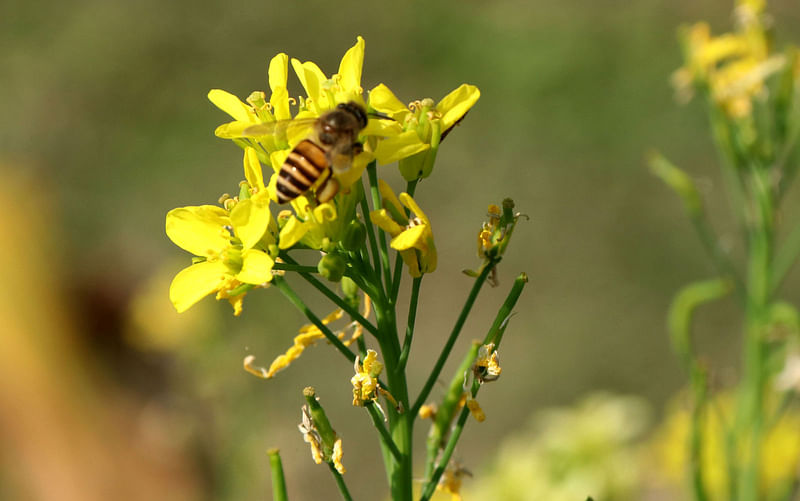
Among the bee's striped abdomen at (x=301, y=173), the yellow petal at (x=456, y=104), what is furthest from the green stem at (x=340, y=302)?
the yellow petal at (x=456, y=104)

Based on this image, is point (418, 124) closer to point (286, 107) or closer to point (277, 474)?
point (286, 107)

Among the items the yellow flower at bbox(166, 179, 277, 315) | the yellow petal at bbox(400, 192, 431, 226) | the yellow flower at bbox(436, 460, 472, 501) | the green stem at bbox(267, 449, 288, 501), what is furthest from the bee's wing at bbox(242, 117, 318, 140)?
the yellow flower at bbox(436, 460, 472, 501)

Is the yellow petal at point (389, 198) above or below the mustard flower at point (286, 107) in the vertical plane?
below

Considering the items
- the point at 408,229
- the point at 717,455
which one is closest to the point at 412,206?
the point at 408,229

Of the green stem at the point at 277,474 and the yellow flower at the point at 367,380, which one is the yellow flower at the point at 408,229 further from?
the green stem at the point at 277,474

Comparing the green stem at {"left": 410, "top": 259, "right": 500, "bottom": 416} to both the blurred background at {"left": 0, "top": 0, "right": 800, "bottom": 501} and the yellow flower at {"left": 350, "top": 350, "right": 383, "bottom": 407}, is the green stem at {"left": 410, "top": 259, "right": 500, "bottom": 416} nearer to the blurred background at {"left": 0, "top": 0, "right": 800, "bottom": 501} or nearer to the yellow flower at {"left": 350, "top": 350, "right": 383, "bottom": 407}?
the yellow flower at {"left": 350, "top": 350, "right": 383, "bottom": 407}

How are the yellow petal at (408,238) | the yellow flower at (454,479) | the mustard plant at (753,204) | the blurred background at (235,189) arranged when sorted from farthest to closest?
1. the blurred background at (235,189)
2. the mustard plant at (753,204)
3. the yellow flower at (454,479)
4. the yellow petal at (408,238)

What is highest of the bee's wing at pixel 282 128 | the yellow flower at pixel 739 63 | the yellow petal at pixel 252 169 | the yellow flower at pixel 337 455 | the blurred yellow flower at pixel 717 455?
the yellow flower at pixel 739 63
